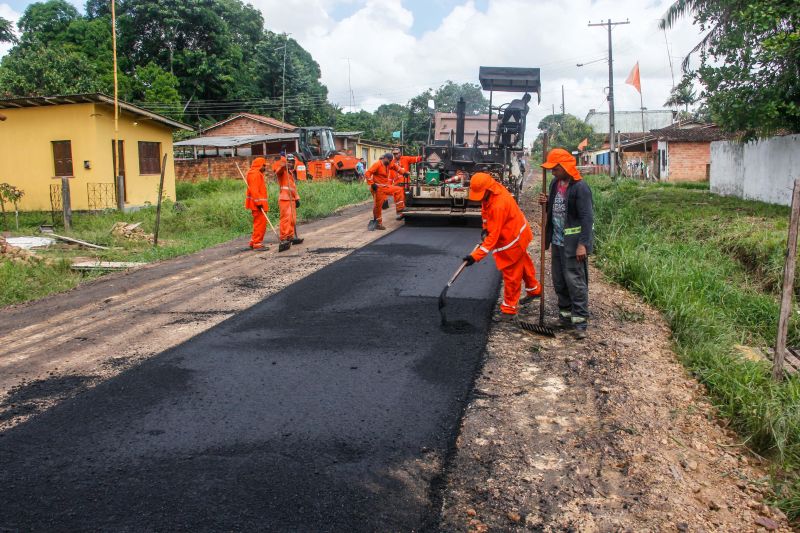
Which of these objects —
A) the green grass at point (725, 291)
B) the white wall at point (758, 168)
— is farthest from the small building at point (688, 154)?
the green grass at point (725, 291)

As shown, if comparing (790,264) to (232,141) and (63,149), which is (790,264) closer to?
(63,149)

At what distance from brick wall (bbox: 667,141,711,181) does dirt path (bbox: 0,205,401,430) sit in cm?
2759

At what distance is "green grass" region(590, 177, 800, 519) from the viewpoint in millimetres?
4312

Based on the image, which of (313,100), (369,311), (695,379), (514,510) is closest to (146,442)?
(514,510)

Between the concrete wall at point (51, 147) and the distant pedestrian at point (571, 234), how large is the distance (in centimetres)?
1515

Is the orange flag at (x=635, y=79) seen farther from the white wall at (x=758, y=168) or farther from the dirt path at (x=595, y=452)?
the dirt path at (x=595, y=452)

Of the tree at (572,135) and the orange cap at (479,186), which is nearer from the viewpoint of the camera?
the orange cap at (479,186)

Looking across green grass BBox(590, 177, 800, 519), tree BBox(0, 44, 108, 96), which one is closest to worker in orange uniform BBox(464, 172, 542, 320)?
green grass BBox(590, 177, 800, 519)

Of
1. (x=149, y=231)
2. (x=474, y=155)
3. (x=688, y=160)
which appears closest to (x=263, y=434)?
(x=474, y=155)

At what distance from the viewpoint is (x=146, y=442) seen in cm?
384

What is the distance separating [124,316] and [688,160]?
108 ft

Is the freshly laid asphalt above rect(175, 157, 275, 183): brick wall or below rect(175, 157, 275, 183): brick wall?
below

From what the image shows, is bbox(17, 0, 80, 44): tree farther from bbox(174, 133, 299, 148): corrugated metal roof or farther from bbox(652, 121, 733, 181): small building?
bbox(652, 121, 733, 181): small building

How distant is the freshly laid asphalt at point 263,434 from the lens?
10.3ft
